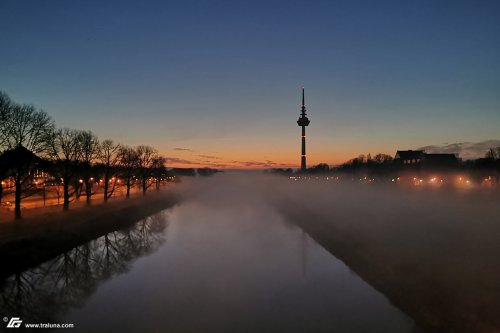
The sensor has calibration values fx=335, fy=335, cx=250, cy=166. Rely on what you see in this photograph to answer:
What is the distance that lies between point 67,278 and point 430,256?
103ft

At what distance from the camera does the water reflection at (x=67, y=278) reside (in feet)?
74.1

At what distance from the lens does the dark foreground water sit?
2005 cm

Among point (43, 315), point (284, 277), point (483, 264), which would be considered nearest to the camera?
point (43, 315)

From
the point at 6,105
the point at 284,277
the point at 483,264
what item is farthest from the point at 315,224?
the point at 6,105

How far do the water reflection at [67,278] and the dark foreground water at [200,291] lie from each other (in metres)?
0.07

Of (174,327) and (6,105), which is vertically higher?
(6,105)

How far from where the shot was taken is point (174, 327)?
19.3 meters

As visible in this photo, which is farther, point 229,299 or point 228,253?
point 228,253

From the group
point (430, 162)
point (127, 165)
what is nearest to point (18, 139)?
point (127, 165)

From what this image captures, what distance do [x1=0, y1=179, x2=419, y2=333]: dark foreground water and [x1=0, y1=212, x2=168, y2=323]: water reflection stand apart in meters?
0.07

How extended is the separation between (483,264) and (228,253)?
79.1 ft

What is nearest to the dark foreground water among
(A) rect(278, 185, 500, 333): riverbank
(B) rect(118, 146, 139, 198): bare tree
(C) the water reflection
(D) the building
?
(C) the water reflection

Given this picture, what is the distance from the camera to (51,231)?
124ft

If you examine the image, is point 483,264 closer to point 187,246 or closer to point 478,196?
point 187,246
